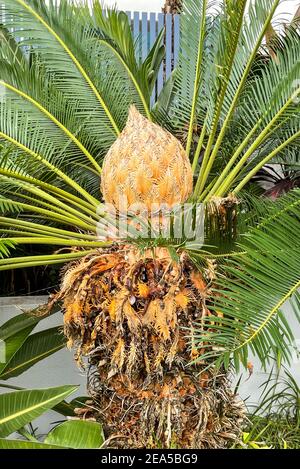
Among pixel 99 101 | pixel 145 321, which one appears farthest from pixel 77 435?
pixel 99 101

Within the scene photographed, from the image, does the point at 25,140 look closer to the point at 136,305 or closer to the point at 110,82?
the point at 110,82

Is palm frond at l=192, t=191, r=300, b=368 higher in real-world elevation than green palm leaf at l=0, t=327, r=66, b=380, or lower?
higher

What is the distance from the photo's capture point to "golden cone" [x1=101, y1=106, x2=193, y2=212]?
2.33 meters

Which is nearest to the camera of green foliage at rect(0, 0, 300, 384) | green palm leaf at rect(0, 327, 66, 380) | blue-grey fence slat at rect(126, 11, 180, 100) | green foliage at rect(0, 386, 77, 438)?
green foliage at rect(0, 386, 77, 438)

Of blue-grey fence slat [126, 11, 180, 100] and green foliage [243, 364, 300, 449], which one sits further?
blue-grey fence slat [126, 11, 180, 100]

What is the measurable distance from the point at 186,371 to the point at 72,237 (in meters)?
0.74

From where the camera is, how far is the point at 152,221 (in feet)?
7.63

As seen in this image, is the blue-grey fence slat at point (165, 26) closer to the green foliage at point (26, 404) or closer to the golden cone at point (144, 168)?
the golden cone at point (144, 168)

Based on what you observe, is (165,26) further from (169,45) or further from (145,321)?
(145,321)

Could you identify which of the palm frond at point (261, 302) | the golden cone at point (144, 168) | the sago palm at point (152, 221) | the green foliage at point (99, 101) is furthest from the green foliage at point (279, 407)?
the palm frond at point (261, 302)

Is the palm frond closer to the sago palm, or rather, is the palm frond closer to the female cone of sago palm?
the sago palm

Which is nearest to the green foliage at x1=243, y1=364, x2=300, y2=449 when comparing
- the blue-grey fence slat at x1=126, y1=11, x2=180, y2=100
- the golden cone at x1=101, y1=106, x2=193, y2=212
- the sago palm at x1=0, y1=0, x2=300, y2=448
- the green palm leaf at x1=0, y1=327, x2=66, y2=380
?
the sago palm at x1=0, y1=0, x2=300, y2=448

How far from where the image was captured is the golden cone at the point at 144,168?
233 centimetres
